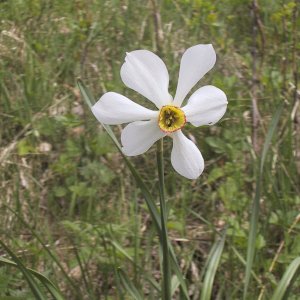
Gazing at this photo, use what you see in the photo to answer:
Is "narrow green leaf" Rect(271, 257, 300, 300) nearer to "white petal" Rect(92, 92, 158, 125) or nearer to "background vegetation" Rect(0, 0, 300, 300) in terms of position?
"background vegetation" Rect(0, 0, 300, 300)

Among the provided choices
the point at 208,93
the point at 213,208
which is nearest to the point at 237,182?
the point at 213,208

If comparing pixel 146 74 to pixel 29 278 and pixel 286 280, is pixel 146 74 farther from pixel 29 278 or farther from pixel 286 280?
pixel 286 280

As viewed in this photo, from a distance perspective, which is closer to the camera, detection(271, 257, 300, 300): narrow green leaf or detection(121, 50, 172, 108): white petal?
detection(121, 50, 172, 108): white petal

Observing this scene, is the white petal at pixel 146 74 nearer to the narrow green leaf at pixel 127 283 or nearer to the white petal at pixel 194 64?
the white petal at pixel 194 64

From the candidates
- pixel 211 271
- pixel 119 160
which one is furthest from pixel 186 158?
pixel 119 160

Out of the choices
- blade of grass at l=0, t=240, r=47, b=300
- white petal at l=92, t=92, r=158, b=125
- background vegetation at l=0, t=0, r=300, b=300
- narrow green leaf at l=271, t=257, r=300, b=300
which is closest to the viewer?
white petal at l=92, t=92, r=158, b=125

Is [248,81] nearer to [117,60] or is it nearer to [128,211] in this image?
[117,60]

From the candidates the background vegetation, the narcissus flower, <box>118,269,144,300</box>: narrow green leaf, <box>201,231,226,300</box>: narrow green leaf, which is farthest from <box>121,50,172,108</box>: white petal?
<box>201,231,226,300</box>: narrow green leaf
